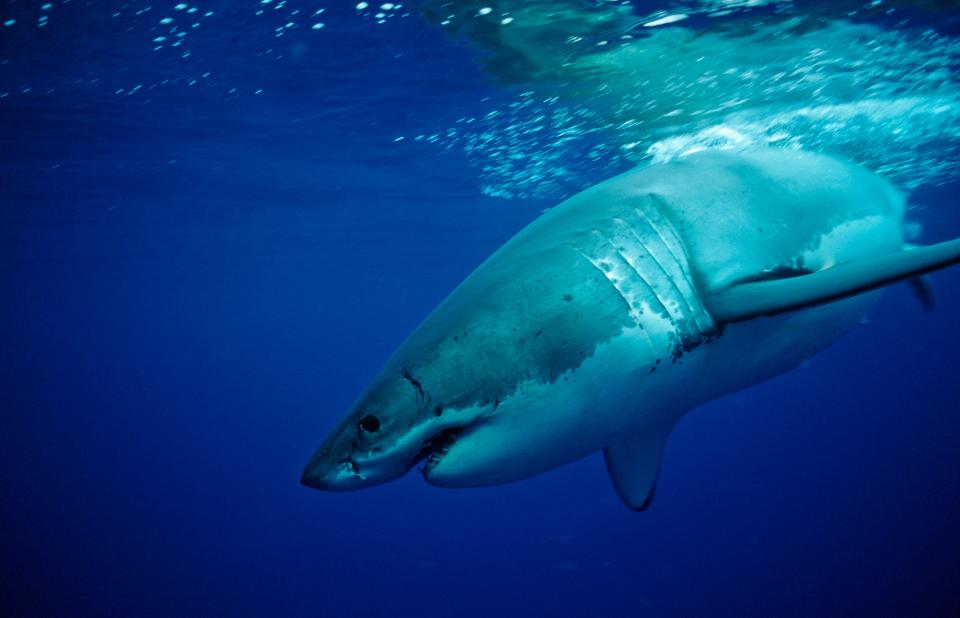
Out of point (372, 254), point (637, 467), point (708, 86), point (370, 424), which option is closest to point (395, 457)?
point (370, 424)

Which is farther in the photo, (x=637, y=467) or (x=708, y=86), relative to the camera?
(x=708, y=86)

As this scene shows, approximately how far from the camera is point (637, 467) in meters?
3.16

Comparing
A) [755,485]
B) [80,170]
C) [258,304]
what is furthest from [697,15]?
[258,304]

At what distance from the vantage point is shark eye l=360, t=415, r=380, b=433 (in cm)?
163

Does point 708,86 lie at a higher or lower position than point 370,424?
lower

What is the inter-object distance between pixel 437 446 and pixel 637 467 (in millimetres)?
1817

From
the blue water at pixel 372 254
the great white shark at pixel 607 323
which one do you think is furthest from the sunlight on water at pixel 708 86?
the great white shark at pixel 607 323

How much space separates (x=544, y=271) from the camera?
192 cm

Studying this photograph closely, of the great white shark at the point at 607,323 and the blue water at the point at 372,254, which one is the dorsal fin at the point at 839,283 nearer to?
→ the great white shark at the point at 607,323

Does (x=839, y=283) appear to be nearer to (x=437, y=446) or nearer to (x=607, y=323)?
(x=607, y=323)

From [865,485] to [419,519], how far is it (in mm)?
17671

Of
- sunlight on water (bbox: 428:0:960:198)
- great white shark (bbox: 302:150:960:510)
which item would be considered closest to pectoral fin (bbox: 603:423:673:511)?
great white shark (bbox: 302:150:960:510)

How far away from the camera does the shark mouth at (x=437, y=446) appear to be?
5.71 ft

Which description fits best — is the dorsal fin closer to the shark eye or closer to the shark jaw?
A: the shark jaw
